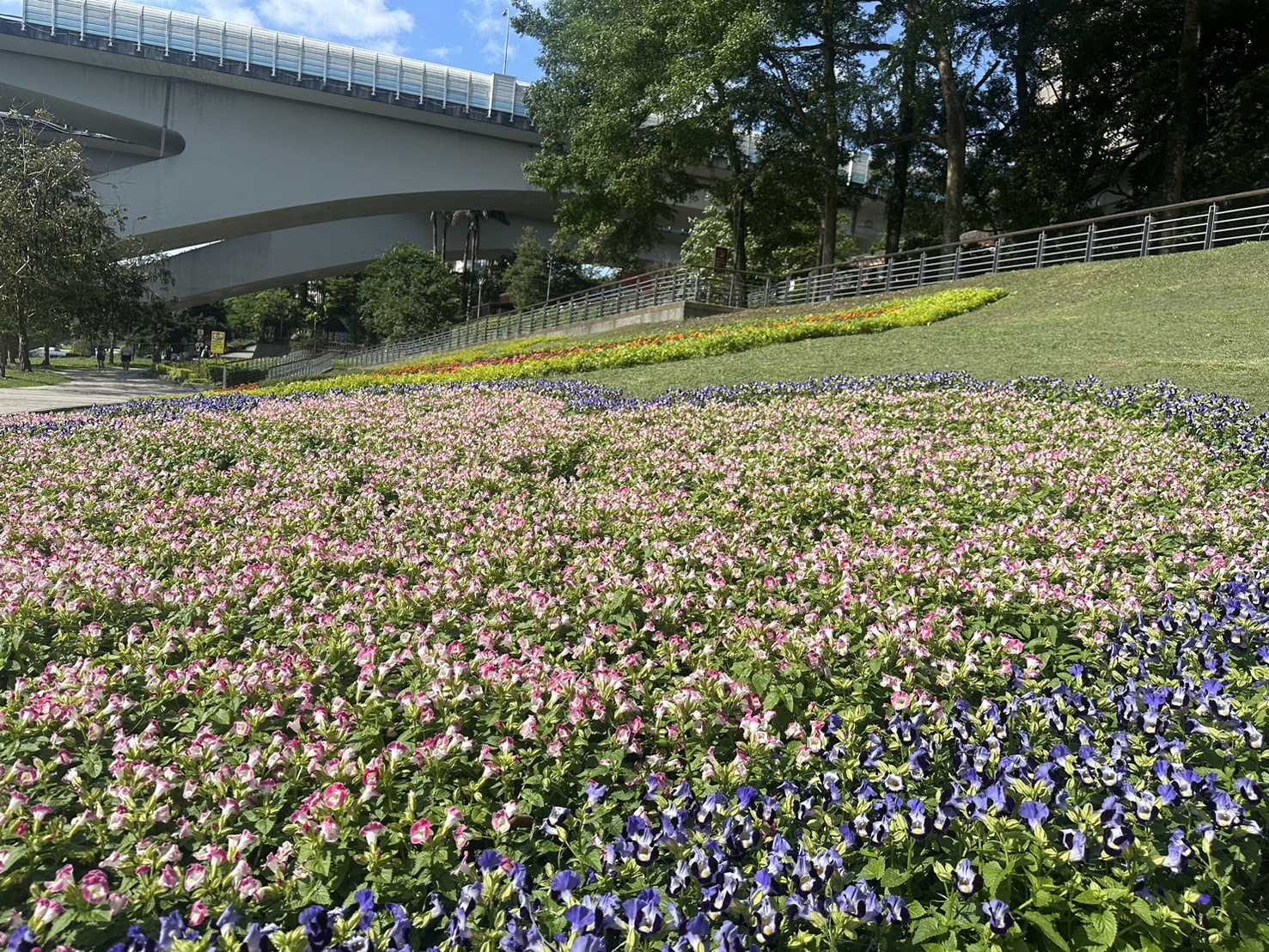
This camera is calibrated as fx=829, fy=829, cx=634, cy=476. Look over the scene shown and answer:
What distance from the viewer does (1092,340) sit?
12.3 meters

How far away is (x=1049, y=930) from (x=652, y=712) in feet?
4.79

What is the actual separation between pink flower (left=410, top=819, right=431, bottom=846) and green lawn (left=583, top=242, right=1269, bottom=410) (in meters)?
8.63

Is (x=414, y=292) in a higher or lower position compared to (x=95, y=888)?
higher

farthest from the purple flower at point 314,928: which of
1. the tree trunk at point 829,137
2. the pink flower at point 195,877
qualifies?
the tree trunk at point 829,137

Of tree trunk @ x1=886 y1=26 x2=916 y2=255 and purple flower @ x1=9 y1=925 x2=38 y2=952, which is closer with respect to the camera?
purple flower @ x1=9 y1=925 x2=38 y2=952

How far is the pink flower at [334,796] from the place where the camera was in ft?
7.72

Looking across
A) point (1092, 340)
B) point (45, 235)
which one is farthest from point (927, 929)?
point (45, 235)

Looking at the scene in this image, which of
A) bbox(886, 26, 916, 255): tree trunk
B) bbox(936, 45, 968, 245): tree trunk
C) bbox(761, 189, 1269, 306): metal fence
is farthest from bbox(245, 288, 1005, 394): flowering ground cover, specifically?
bbox(886, 26, 916, 255): tree trunk

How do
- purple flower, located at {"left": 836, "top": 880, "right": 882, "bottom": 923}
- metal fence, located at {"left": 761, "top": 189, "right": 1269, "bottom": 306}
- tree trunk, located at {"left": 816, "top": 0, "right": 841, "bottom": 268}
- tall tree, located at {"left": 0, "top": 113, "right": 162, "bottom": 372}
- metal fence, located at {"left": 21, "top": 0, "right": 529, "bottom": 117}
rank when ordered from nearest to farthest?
purple flower, located at {"left": 836, "top": 880, "right": 882, "bottom": 923}, metal fence, located at {"left": 761, "top": 189, "right": 1269, "bottom": 306}, tree trunk, located at {"left": 816, "top": 0, "right": 841, "bottom": 268}, tall tree, located at {"left": 0, "top": 113, "right": 162, "bottom": 372}, metal fence, located at {"left": 21, "top": 0, "right": 529, "bottom": 117}

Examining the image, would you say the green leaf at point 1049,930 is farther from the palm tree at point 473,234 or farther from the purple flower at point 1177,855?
the palm tree at point 473,234

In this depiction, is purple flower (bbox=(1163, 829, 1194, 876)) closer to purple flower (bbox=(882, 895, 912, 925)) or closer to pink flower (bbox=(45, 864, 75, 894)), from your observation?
purple flower (bbox=(882, 895, 912, 925))

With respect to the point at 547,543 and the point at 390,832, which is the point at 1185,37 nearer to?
the point at 547,543

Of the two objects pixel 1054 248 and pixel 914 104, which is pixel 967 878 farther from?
pixel 914 104

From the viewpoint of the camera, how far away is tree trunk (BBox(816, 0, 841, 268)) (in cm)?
2627
